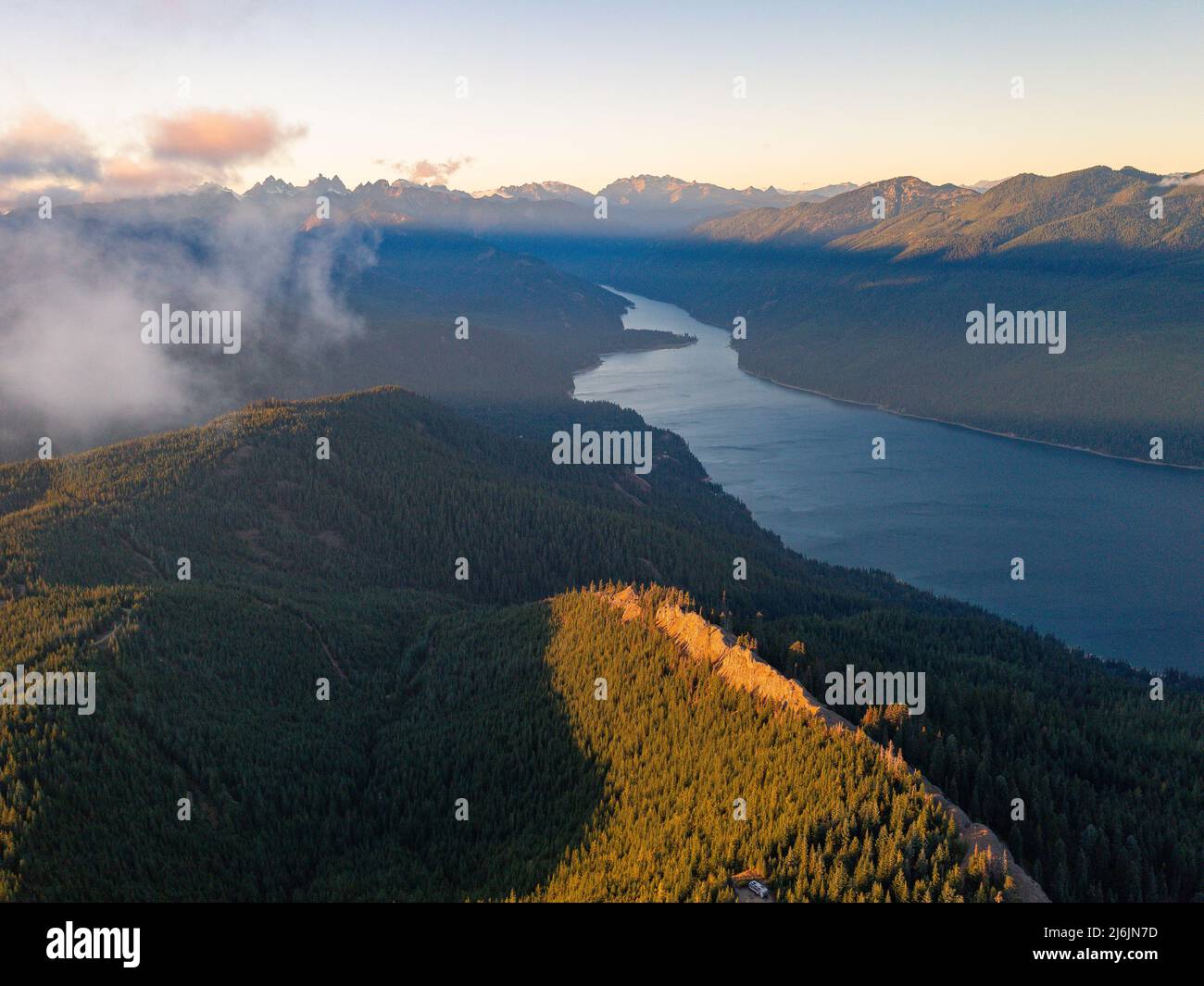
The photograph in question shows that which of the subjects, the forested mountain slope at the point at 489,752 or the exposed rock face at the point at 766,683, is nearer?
the exposed rock face at the point at 766,683

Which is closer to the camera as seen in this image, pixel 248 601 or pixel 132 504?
pixel 248 601

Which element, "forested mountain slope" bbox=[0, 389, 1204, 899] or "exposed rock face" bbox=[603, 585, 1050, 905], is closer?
"exposed rock face" bbox=[603, 585, 1050, 905]

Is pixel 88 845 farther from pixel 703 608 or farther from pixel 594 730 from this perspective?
pixel 703 608

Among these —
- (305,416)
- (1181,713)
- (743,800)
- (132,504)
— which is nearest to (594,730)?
(743,800)
